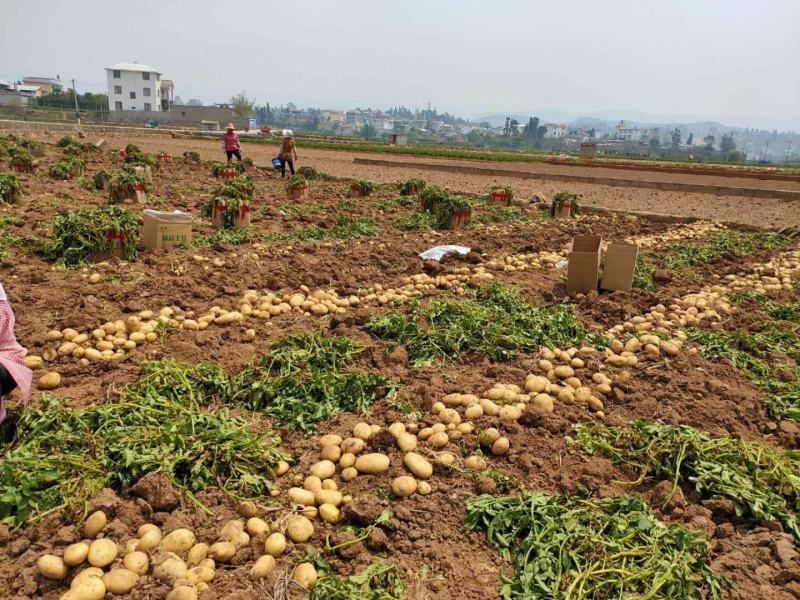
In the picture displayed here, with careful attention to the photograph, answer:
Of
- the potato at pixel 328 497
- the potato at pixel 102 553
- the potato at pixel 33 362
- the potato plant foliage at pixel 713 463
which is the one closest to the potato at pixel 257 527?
the potato at pixel 328 497

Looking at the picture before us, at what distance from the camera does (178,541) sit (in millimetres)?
2602

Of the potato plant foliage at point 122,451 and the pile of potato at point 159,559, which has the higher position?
the potato plant foliage at point 122,451

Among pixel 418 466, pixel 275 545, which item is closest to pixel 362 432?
pixel 418 466

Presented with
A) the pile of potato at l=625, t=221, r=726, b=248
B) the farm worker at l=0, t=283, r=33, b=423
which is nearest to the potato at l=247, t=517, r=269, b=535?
the farm worker at l=0, t=283, r=33, b=423

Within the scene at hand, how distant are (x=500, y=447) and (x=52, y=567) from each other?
2428 mm

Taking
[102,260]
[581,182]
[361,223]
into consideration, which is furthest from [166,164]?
[581,182]

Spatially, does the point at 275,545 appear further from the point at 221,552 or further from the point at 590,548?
the point at 590,548

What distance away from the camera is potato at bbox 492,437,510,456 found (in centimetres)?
347

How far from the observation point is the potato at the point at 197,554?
255 centimetres

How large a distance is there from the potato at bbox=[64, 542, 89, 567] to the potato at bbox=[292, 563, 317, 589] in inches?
37.4

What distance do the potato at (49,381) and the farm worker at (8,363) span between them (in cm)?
55

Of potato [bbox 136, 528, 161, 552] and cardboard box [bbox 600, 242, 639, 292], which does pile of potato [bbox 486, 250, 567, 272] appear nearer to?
cardboard box [bbox 600, 242, 639, 292]

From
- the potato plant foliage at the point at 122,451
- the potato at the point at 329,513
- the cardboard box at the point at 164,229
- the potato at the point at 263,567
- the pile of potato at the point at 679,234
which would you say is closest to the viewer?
the potato at the point at 263,567

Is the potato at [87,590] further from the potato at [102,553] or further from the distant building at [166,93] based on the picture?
the distant building at [166,93]
